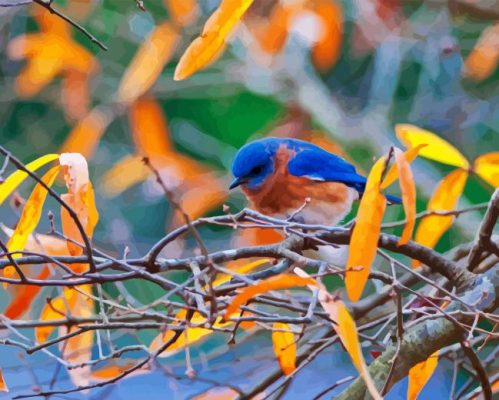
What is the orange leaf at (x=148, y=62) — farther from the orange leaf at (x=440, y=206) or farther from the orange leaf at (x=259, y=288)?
the orange leaf at (x=259, y=288)

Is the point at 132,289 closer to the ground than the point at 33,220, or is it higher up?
closer to the ground

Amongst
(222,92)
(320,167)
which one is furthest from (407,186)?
(222,92)

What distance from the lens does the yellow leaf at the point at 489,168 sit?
762 millimetres

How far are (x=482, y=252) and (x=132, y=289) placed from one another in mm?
435

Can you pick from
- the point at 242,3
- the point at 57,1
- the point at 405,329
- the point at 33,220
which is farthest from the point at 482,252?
the point at 57,1

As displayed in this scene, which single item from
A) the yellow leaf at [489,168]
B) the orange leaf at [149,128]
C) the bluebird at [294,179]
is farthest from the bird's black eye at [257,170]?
the yellow leaf at [489,168]

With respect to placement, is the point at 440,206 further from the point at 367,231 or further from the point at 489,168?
the point at 367,231

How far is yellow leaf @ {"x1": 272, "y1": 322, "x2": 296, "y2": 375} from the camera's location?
76cm

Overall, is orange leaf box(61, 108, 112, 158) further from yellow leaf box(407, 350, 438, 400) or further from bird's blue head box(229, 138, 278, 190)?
yellow leaf box(407, 350, 438, 400)

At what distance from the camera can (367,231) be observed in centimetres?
61

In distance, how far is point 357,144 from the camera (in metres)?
0.93

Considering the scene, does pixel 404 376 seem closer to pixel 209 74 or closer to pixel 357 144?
pixel 357 144

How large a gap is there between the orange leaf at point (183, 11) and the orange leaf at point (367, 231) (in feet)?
1.41

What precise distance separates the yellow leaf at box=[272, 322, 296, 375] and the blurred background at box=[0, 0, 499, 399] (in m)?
0.12
